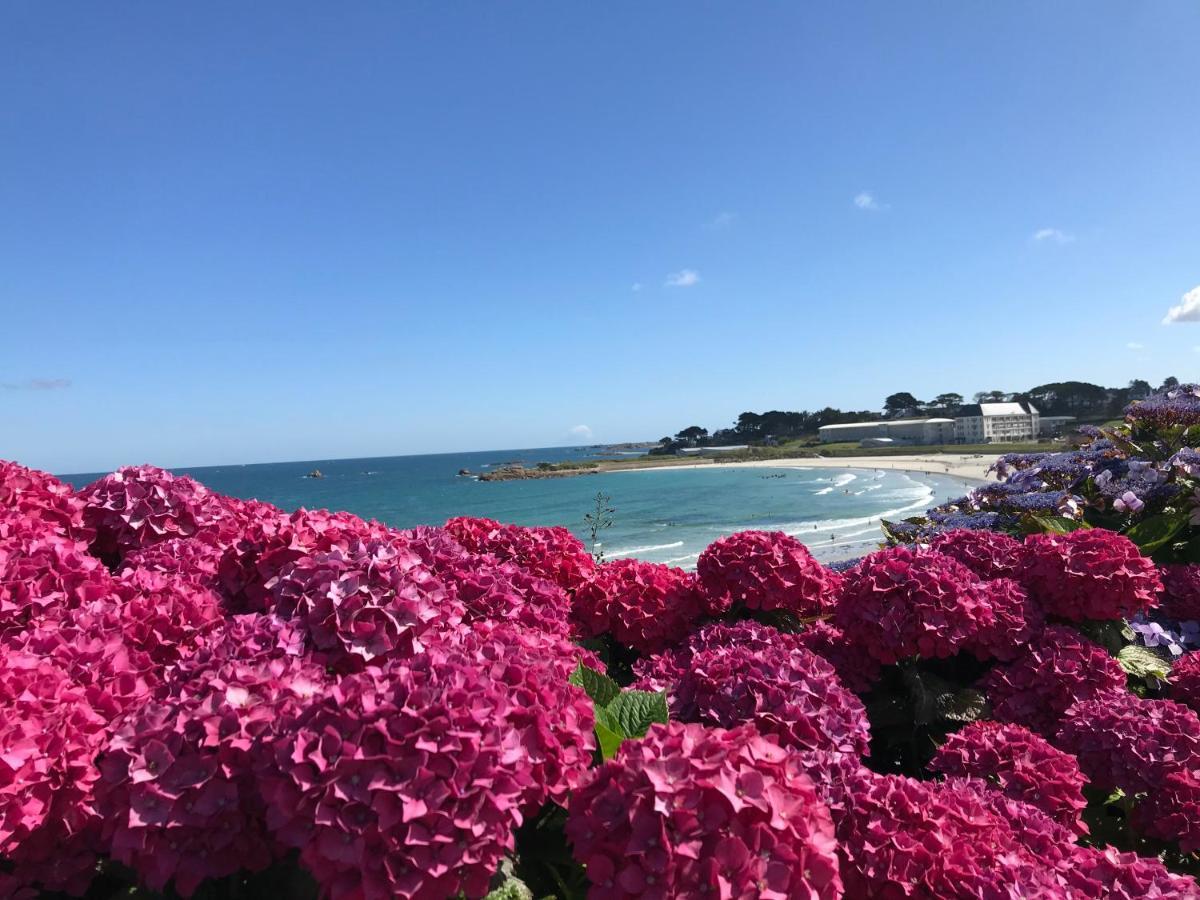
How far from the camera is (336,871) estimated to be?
151cm

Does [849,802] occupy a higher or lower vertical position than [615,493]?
higher

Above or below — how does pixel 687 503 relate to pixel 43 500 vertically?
below

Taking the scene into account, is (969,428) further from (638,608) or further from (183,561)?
(183,561)

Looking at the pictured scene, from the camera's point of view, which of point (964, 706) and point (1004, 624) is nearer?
point (964, 706)

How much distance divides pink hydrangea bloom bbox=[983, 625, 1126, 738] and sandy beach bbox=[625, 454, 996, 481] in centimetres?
6895

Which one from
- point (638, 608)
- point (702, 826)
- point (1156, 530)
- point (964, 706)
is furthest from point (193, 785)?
point (1156, 530)

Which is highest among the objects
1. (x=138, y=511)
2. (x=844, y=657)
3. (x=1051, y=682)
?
(x=138, y=511)

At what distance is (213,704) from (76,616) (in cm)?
100

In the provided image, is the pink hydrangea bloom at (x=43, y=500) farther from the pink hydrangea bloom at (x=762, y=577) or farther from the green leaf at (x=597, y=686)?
the pink hydrangea bloom at (x=762, y=577)

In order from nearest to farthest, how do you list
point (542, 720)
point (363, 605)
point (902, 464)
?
1. point (542, 720)
2. point (363, 605)
3. point (902, 464)

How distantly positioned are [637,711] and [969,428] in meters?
146

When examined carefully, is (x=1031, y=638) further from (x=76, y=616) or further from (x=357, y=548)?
(x=76, y=616)

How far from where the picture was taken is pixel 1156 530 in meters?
5.82

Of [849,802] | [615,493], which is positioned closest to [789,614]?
[849,802]
